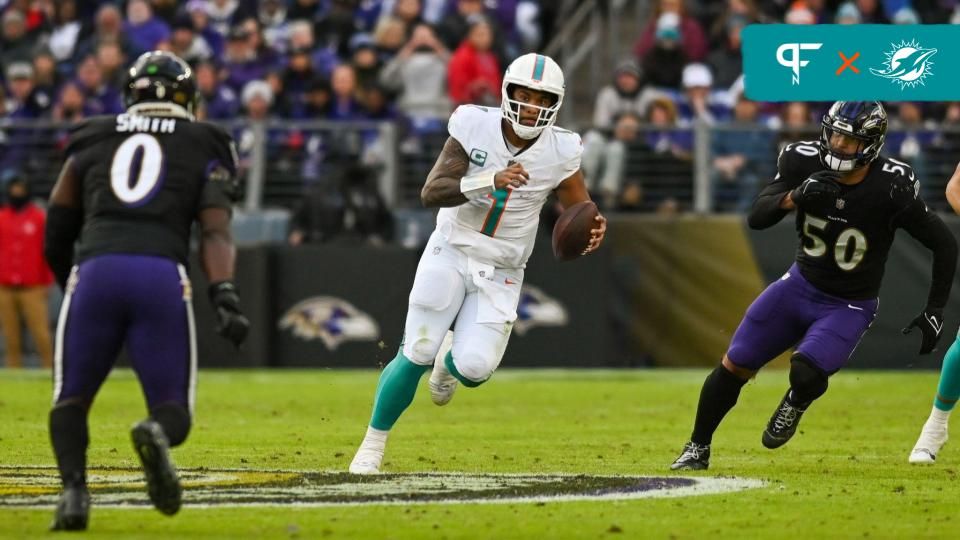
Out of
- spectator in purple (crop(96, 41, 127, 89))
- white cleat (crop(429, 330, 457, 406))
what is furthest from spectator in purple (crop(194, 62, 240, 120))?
white cleat (crop(429, 330, 457, 406))

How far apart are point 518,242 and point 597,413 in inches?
171

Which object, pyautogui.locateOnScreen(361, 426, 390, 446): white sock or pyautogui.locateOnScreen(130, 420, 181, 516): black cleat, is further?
pyautogui.locateOnScreen(361, 426, 390, 446): white sock

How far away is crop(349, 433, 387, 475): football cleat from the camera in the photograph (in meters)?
7.95

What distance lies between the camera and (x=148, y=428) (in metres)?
5.89

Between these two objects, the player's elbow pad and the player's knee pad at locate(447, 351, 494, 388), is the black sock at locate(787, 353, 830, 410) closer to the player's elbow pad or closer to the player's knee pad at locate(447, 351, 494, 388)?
the player's knee pad at locate(447, 351, 494, 388)

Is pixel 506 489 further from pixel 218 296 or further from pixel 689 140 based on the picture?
pixel 689 140

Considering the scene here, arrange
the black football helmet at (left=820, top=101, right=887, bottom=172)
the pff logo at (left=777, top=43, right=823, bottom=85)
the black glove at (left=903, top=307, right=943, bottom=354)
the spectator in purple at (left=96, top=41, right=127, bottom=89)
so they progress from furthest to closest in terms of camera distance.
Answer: the spectator in purple at (left=96, top=41, right=127, bottom=89) → the pff logo at (left=777, top=43, right=823, bottom=85) → the black glove at (left=903, top=307, right=943, bottom=354) → the black football helmet at (left=820, top=101, right=887, bottom=172)

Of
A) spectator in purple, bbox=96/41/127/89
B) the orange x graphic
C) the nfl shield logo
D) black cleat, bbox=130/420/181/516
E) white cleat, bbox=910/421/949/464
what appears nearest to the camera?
black cleat, bbox=130/420/181/516

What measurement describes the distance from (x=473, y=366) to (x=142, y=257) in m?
1.98

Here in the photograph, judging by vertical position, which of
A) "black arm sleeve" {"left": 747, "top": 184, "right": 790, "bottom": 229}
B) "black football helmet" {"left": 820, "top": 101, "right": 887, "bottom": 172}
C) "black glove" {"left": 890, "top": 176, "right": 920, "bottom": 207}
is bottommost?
"black arm sleeve" {"left": 747, "top": 184, "right": 790, "bottom": 229}

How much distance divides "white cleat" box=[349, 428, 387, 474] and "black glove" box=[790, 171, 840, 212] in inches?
83.8

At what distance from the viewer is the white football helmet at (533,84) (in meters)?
7.76

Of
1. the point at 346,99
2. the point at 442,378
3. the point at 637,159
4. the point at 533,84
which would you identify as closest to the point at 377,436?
the point at 442,378

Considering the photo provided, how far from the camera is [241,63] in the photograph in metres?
17.5
